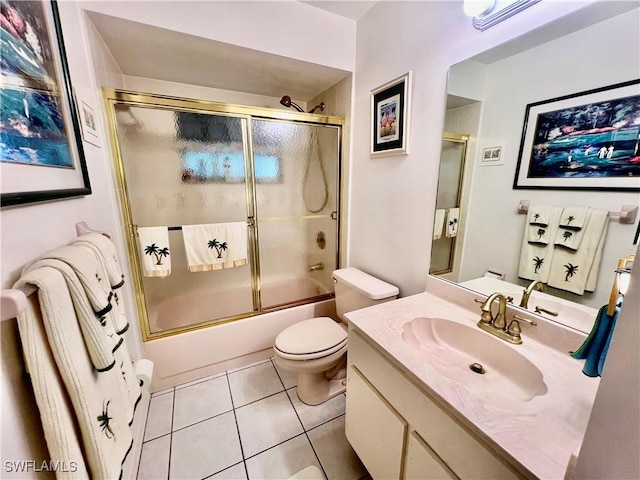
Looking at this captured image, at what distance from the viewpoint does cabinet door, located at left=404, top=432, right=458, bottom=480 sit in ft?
2.35

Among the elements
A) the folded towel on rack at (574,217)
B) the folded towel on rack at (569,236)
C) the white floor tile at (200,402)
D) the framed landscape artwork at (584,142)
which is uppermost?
the framed landscape artwork at (584,142)

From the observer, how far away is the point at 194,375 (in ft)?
5.75

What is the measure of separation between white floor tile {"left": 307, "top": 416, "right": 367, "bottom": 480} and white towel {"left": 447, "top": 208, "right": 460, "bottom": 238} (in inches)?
48.2

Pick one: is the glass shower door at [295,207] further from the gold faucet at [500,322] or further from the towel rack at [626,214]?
the towel rack at [626,214]

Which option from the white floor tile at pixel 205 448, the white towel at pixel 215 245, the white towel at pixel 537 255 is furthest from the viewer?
the white towel at pixel 215 245

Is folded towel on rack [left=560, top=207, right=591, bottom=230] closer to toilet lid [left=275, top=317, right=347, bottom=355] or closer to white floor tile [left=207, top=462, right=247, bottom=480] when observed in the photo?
toilet lid [left=275, top=317, right=347, bottom=355]

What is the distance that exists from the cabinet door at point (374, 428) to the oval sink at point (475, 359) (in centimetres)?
25

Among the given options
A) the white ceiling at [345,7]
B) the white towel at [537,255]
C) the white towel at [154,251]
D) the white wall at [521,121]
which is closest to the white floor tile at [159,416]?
the white towel at [154,251]

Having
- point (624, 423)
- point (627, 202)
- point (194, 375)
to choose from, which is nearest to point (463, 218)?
point (627, 202)

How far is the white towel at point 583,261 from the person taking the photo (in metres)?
0.82

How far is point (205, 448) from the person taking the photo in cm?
131

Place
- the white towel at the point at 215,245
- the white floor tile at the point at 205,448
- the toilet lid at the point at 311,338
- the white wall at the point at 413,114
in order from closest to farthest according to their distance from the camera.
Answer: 1. the white wall at the point at 413,114
2. the white floor tile at the point at 205,448
3. the toilet lid at the point at 311,338
4. the white towel at the point at 215,245

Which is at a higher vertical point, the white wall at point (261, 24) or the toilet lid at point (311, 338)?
the white wall at point (261, 24)

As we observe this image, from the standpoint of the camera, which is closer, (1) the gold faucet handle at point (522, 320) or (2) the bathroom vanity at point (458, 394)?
(2) the bathroom vanity at point (458, 394)
